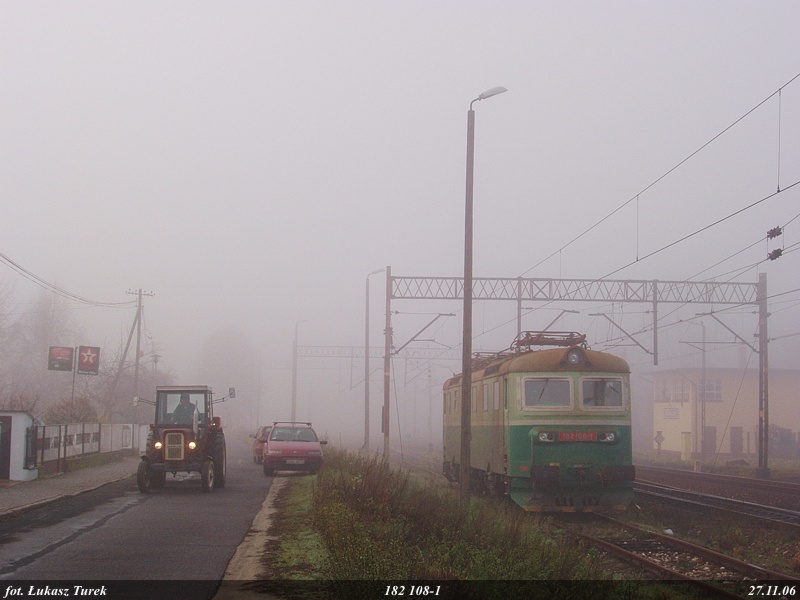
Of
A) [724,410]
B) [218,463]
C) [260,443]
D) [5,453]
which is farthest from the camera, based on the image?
[724,410]

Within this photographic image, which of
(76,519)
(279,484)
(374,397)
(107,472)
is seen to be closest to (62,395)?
(107,472)

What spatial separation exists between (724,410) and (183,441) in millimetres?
48534

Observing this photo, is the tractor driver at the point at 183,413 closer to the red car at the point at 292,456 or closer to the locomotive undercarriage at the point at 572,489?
the red car at the point at 292,456

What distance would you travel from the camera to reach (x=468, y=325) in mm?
17484

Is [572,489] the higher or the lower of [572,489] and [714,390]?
the lower

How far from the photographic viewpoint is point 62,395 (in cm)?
6862

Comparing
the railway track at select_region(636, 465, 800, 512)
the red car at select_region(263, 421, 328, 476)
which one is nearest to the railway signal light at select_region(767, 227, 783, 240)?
the railway track at select_region(636, 465, 800, 512)

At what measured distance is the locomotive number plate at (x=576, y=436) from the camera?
1734 cm

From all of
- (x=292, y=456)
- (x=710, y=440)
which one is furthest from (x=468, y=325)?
(x=710, y=440)

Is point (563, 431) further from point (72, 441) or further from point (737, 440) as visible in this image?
point (737, 440)

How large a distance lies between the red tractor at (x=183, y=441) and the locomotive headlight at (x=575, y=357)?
9039 millimetres

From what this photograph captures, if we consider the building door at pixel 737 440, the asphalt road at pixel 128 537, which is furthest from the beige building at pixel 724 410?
the asphalt road at pixel 128 537

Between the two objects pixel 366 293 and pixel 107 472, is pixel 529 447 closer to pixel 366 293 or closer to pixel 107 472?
pixel 107 472

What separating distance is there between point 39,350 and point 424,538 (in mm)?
77085
